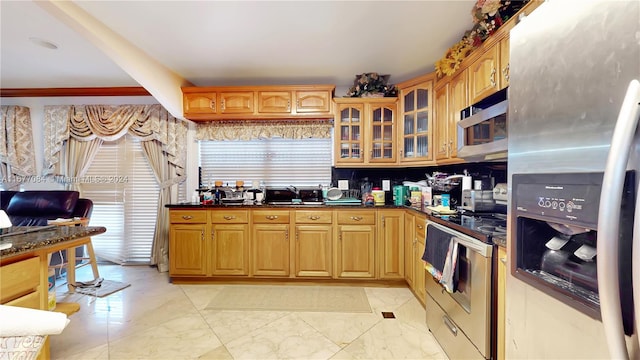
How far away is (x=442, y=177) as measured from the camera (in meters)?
2.49

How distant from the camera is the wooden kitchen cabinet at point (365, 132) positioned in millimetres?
2900

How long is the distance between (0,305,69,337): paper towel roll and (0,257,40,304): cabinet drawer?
0.85 m

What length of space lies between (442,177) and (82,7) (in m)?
3.29

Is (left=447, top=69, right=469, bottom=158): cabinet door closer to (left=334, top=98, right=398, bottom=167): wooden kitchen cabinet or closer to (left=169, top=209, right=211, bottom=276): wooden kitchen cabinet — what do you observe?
(left=334, top=98, right=398, bottom=167): wooden kitchen cabinet

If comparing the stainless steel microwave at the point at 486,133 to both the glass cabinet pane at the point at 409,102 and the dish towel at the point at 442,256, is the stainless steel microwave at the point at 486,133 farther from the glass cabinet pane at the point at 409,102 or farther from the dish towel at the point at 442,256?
the glass cabinet pane at the point at 409,102

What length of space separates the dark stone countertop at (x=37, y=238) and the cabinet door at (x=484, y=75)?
280 centimetres

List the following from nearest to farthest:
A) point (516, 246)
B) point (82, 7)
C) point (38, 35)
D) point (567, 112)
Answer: point (567, 112) < point (516, 246) < point (82, 7) < point (38, 35)

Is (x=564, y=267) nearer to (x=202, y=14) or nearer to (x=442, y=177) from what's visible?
(x=442, y=177)

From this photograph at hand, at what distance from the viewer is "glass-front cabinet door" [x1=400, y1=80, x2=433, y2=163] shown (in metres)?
2.60

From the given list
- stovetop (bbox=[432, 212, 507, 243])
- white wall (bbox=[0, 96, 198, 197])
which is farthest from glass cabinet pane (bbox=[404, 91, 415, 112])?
white wall (bbox=[0, 96, 198, 197])

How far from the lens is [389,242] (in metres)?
2.62

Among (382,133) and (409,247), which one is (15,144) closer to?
(382,133)

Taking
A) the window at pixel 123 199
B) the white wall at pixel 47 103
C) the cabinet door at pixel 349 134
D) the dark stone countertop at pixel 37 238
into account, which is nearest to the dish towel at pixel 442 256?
the cabinet door at pixel 349 134

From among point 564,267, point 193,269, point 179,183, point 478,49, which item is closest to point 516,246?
point 564,267
